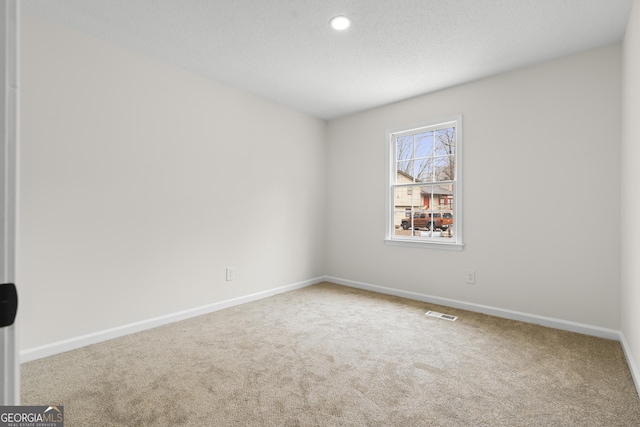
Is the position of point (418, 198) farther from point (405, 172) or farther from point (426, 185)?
point (405, 172)

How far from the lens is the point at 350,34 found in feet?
8.38

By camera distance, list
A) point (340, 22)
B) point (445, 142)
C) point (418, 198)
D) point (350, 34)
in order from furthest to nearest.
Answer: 1. point (418, 198)
2. point (445, 142)
3. point (350, 34)
4. point (340, 22)

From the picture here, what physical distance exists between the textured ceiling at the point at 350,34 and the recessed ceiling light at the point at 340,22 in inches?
1.7

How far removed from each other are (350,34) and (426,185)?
2030mm

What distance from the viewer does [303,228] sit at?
14.8 ft

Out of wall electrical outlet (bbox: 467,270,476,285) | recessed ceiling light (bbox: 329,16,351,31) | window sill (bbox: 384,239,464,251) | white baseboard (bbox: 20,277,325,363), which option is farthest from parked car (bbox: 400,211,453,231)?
recessed ceiling light (bbox: 329,16,351,31)

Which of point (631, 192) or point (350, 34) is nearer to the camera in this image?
point (631, 192)

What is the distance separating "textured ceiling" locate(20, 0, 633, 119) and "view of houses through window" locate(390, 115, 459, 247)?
0.70 meters

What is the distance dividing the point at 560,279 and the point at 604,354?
0.70m

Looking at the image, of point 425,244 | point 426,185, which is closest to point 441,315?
point 425,244

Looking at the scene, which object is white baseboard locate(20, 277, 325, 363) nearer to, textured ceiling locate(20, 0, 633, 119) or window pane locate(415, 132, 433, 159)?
textured ceiling locate(20, 0, 633, 119)

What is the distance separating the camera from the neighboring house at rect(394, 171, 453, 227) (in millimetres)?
3750

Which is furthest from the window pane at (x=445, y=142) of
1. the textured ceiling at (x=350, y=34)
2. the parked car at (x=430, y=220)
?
the parked car at (x=430, y=220)

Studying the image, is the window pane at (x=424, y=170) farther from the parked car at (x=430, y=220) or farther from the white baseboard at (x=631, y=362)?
the white baseboard at (x=631, y=362)
